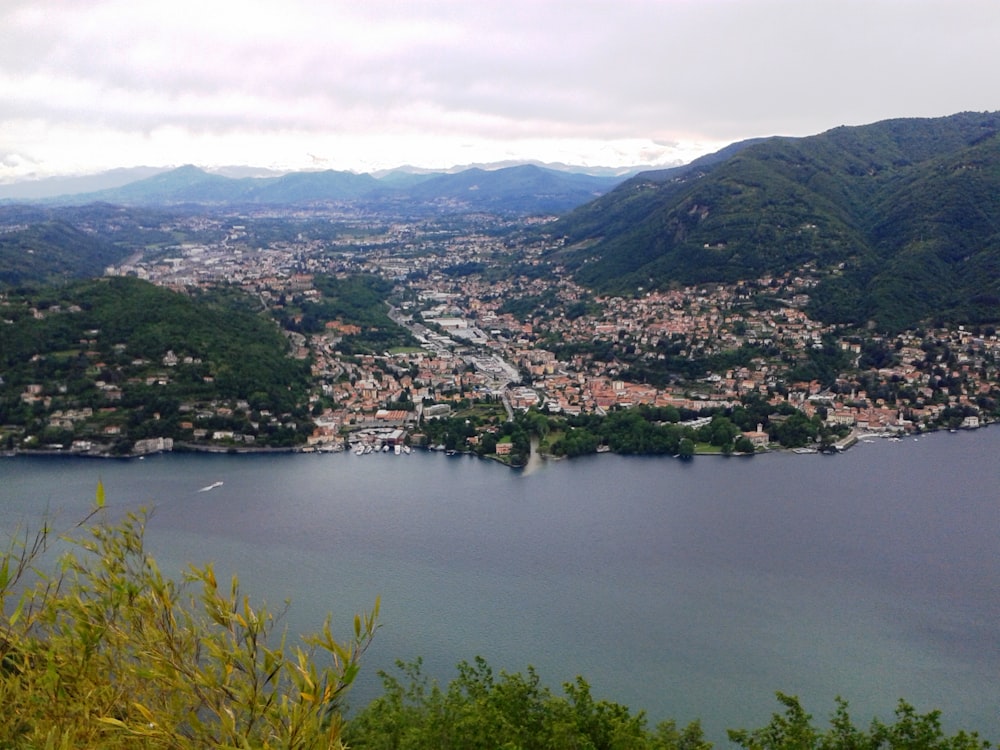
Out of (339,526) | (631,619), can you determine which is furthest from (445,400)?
(631,619)

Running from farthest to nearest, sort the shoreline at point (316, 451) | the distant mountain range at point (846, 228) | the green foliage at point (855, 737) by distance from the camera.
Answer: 1. the distant mountain range at point (846, 228)
2. the shoreline at point (316, 451)
3. the green foliage at point (855, 737)

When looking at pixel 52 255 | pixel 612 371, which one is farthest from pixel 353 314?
pixel 52 255

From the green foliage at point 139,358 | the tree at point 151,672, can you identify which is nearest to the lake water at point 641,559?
the green foliage at point 139,358

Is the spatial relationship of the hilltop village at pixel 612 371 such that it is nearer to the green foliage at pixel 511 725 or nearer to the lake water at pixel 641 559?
the lake water at pixel 641 559

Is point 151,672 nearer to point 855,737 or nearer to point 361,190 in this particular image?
point 855,737

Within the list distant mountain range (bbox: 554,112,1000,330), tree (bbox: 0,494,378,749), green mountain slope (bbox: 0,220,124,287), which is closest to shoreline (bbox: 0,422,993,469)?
distant mountain range (bbox: 554,112,1000,330)
